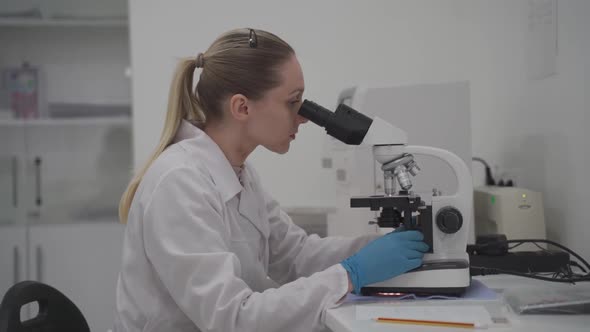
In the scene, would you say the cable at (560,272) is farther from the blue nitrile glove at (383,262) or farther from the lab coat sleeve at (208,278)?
the lab coat sleeve at (208,278)

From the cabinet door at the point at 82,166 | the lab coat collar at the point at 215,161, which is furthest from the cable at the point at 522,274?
the cabinet door at the point at 82,166

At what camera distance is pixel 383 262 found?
117 centimetres

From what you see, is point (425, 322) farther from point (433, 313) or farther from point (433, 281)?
point (433, 281)

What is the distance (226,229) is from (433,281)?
1.34 feet

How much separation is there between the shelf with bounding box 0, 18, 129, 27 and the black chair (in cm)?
195

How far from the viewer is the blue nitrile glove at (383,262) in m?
1.16

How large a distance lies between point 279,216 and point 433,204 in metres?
0.50

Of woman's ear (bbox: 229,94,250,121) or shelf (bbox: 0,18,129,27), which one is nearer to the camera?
woman's ear (bbox: 229,94,250,121)

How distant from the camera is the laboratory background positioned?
78.2 inches

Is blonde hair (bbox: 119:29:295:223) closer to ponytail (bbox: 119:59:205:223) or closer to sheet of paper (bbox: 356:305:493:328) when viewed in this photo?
ponytail (bbox: 119:59:205:223)

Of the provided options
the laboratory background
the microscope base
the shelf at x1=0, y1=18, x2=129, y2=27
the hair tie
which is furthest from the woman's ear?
the shelf at x1=0, y1=18, x2=129, y2=27

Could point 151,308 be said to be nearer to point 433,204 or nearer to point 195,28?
point 433,204

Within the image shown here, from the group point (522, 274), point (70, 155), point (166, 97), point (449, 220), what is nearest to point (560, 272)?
point (522, 274)

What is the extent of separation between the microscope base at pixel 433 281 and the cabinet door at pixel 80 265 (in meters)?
1.94
